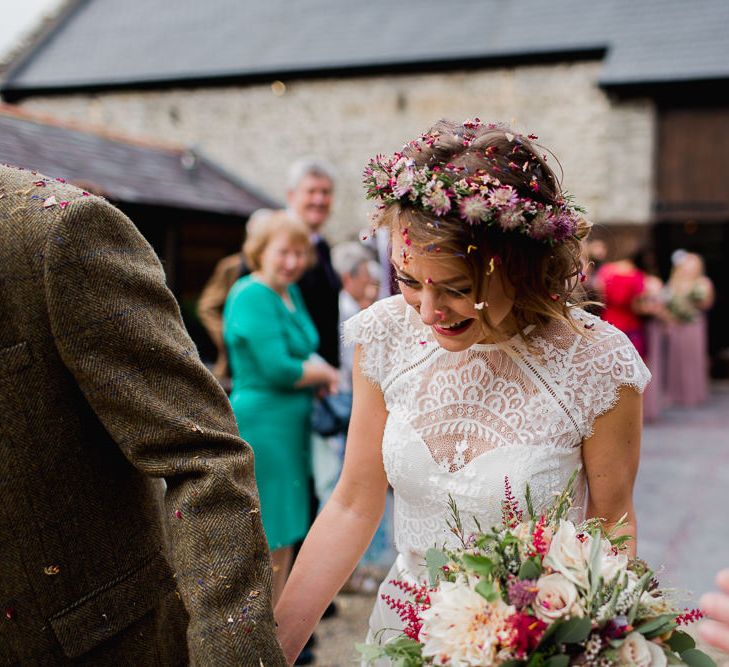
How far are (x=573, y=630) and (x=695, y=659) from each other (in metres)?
0.27

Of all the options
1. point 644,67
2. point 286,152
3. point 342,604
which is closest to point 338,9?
point 286,152

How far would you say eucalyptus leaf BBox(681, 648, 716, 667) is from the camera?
4.38 ft

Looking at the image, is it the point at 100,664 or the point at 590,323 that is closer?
the point at 100,664

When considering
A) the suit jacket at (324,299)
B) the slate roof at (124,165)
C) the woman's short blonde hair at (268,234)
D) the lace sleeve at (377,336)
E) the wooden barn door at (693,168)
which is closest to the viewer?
the lace sleeve at (377,336)

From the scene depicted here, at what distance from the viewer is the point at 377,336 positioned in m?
2.04

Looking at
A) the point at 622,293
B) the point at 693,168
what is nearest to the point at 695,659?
the point at 622,293

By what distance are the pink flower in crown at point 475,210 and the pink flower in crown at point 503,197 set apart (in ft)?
0.06

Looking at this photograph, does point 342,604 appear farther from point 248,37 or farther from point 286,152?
point 248,37

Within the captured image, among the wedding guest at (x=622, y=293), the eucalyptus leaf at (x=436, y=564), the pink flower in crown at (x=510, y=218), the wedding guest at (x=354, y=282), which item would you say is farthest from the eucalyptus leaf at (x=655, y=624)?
the wedding guest at (x=622, y=293)

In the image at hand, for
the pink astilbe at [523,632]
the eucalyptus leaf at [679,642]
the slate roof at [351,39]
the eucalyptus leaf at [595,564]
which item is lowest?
the eucalyptus leaf at [679,642]

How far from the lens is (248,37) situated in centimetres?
1897

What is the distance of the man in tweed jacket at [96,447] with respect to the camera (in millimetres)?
1351

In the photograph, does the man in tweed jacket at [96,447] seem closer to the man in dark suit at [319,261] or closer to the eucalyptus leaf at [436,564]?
the eucalyptus leaf at [436,564]

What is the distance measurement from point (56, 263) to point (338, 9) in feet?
62.5
